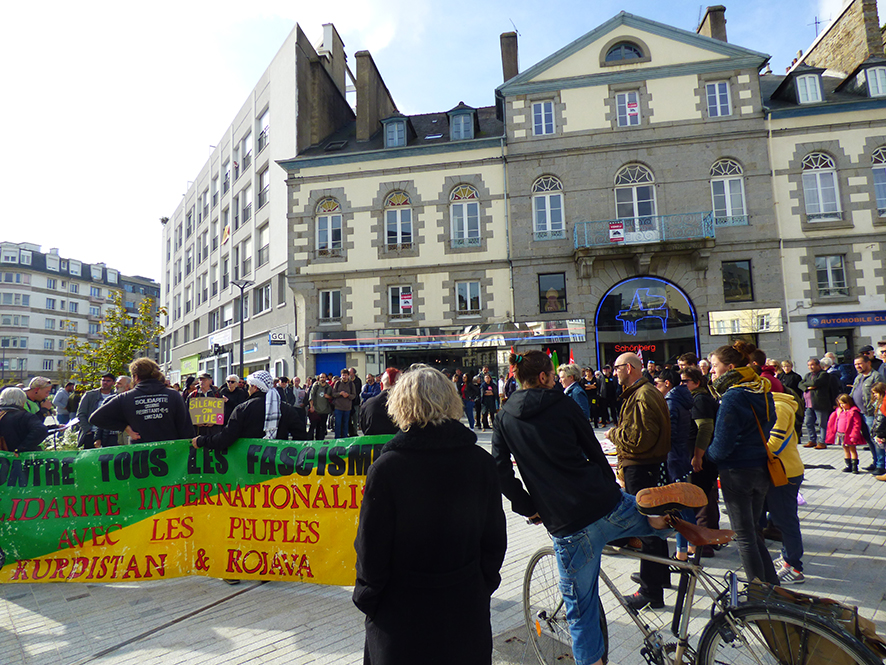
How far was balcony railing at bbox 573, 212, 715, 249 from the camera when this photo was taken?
746 inches

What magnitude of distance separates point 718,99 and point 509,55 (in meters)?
9.14

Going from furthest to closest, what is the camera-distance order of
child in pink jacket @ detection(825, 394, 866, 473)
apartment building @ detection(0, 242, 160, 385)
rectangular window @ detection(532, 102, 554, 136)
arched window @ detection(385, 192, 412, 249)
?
apartment building @ detection(0, 242, 160, 385), arched window @ detection(385, 192, 412, 249), rectangular window @ detection(532, 102, 554, 136), child in pink jacket @ detection(825, 394, 866, 473)

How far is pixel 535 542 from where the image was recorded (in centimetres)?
554

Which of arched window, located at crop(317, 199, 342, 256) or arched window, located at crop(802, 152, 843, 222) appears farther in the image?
arched window, located at crop(317, 199, 342, 256)

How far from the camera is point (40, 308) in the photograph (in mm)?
63094

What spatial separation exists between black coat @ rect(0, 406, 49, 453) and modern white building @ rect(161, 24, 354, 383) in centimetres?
1635

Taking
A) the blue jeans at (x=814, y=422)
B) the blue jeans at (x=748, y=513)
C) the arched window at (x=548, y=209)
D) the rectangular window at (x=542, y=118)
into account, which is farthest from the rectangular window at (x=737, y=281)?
the blue jeans at (x=748, y=513)

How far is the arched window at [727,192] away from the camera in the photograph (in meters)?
19.3

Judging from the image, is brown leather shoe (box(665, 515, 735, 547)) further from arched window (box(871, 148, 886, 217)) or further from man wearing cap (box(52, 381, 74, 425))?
arched window (box(871, 148, 886, 217))

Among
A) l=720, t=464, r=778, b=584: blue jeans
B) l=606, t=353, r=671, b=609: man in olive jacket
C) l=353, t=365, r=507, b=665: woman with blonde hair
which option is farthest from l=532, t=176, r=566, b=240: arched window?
l=353, t=365, r=507, b=665: woman with blonde hair

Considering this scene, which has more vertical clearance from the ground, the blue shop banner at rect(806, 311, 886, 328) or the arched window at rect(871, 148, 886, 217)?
the arched window at rect(871, 148, 886, 217)

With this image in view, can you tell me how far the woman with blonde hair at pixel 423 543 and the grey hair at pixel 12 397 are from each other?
5436mm

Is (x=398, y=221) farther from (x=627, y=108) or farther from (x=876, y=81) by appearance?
(x=876, y=81)

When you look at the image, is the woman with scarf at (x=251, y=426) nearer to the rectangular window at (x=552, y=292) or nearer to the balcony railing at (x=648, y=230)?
the rectangular window at (x=552, y=292)
